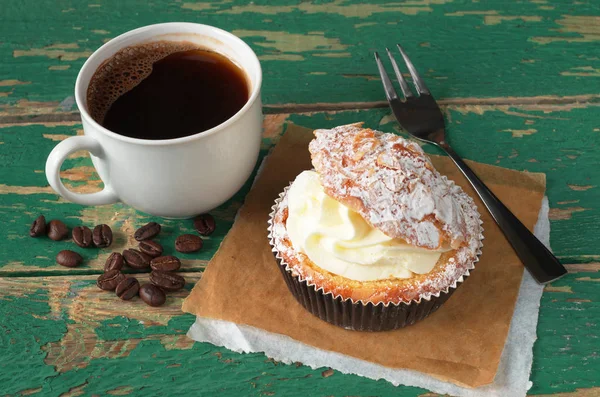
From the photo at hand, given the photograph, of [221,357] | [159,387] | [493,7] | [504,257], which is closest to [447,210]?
[504,257]

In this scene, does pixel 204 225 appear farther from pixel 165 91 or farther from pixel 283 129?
pixel 283 129

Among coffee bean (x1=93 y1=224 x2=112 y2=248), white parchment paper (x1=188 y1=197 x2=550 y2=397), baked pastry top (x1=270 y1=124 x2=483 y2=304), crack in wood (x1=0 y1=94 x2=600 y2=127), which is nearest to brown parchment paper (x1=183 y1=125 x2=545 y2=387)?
white parchment paper (x1=188 y1=197 x2=550 y2=397)

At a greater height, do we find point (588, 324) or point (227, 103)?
point (227, 103)

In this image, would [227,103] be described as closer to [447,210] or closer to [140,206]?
[140,206]

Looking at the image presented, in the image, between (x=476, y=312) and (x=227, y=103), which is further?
(x=227, y=103)

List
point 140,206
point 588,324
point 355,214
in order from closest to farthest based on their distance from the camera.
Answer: point 355,214 < point 588,324 < point 140,206

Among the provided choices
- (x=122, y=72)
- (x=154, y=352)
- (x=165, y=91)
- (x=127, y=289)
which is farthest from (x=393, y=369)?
(x=122, y=72)

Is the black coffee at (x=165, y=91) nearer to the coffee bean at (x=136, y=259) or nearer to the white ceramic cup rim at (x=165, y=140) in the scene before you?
the white ceramic cup rim at (x=165, y=140)
